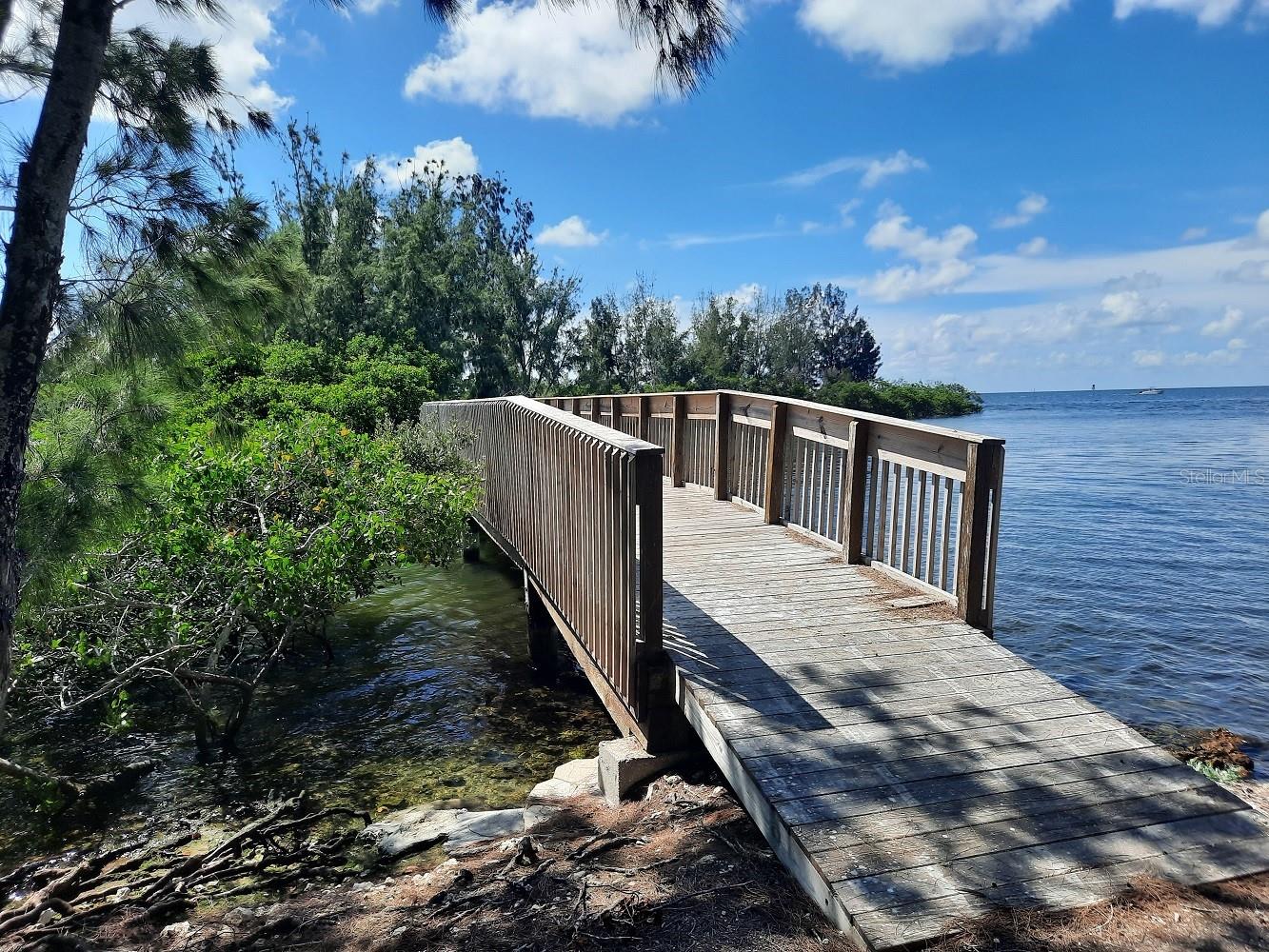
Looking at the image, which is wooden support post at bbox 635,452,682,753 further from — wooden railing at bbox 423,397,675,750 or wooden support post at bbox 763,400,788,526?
wooden support post at bbox 763,400,788,526

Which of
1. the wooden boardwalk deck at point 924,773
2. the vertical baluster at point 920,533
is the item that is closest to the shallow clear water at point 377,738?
the wooden boardwalk deck at point 924,773

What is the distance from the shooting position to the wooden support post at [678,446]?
1028 cm

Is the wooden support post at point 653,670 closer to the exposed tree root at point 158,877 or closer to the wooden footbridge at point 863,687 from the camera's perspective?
the wooden footbridge at point 863,687

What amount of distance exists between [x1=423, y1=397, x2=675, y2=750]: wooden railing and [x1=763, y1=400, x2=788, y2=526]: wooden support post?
224 centimetres

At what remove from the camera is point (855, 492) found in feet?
20.8

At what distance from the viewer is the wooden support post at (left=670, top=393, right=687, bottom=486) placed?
10.3 meters

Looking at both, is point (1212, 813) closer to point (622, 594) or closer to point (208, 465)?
point (622, 594)

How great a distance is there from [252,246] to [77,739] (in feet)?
16.2

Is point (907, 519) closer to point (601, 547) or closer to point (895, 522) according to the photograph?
point (895, 522)

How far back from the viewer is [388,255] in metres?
33.7

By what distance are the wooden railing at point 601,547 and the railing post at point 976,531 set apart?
2.11 m

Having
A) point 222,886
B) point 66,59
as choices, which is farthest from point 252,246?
point 222,886

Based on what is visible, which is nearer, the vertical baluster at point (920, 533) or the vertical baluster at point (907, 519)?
the vertical baluster at point (920, 533)

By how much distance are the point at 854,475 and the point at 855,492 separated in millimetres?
150
